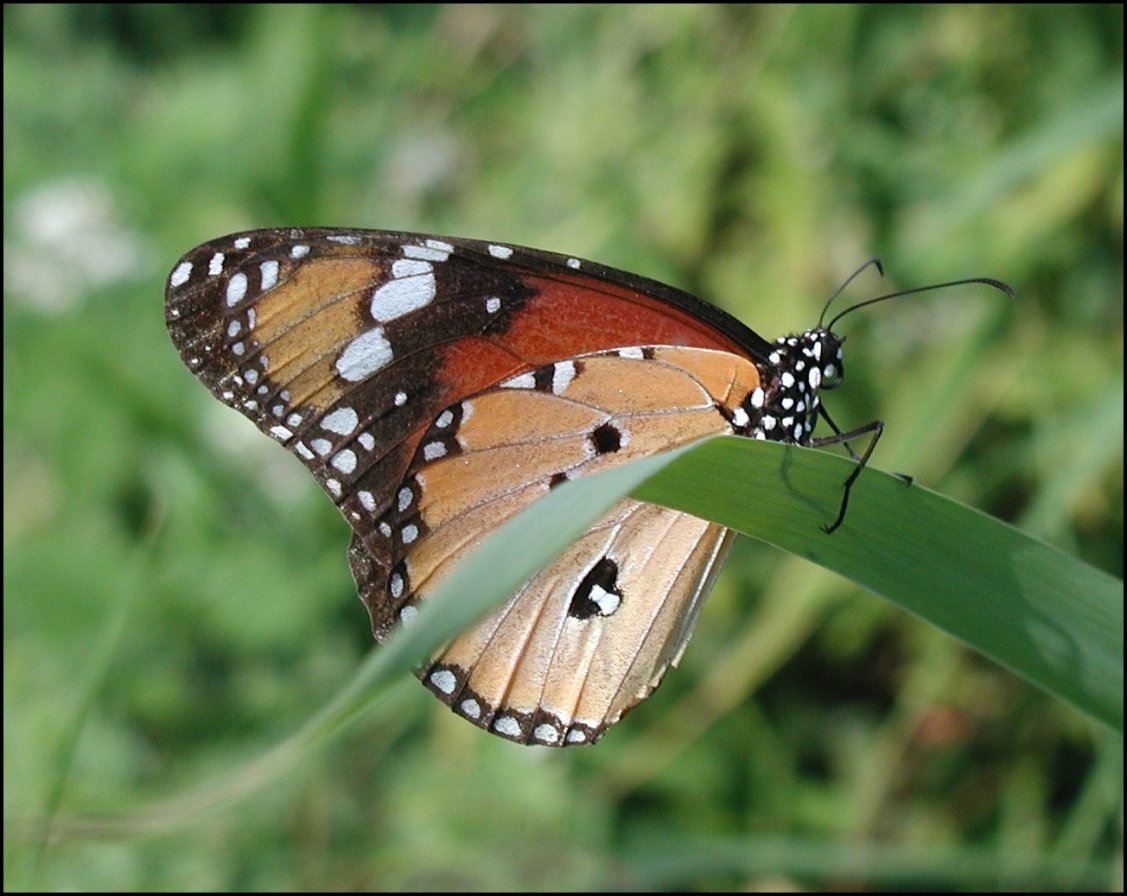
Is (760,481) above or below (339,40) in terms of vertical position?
below

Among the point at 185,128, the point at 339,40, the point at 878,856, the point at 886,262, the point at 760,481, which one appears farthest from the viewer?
the point at 185,128

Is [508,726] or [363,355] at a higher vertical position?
[363,355]

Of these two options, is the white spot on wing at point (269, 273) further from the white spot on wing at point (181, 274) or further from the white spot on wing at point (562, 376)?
the white spot on wing at point (562, 376)

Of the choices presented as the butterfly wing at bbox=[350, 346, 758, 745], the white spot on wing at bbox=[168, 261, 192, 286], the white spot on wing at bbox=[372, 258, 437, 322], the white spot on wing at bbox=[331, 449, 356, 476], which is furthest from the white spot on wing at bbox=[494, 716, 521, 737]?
the white spot on wing at bbox=[168, 261, 192, 286]

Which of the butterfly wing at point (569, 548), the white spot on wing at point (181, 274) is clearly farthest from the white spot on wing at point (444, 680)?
the white spot on wing at point (181, 274)

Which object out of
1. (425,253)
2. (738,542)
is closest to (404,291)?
(425,253)

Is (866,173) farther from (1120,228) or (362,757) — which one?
(362,757)

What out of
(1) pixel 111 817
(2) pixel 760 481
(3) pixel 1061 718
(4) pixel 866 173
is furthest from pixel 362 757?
(2) pixel 760 481

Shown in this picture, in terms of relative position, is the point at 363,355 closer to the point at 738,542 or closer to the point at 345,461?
the point at 345,461
